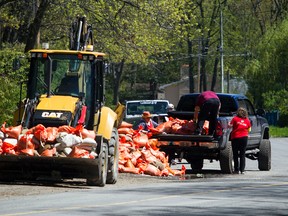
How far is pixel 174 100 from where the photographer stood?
13462 centimetres

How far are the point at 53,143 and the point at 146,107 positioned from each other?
2173cm

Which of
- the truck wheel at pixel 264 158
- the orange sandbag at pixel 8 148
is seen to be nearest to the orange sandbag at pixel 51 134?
the orange sandbag at pixel 8 148

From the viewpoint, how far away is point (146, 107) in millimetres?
41812

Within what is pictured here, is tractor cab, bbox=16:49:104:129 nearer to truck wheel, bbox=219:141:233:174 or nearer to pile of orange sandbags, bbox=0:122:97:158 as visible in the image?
pile of orange sandbags, bbox=0:122:97:158

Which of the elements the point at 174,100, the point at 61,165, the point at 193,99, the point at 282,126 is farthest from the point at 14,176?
the point at 174,100

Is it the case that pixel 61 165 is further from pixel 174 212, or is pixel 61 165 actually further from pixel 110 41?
pixel 110 41

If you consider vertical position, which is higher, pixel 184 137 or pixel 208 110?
pixel 208 110

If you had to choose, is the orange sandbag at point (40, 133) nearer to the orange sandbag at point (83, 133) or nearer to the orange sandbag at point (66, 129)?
the orange sandbag at point (66, 129)

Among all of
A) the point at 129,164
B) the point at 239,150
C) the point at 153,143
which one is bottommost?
the point at 129,164

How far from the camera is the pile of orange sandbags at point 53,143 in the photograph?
1991 centimetres

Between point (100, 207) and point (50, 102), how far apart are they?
641cm

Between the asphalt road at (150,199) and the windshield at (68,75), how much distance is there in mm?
1983

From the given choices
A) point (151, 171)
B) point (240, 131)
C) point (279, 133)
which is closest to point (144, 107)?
point (240, 131)

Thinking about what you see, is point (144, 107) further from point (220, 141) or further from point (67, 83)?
point (67, 83)
